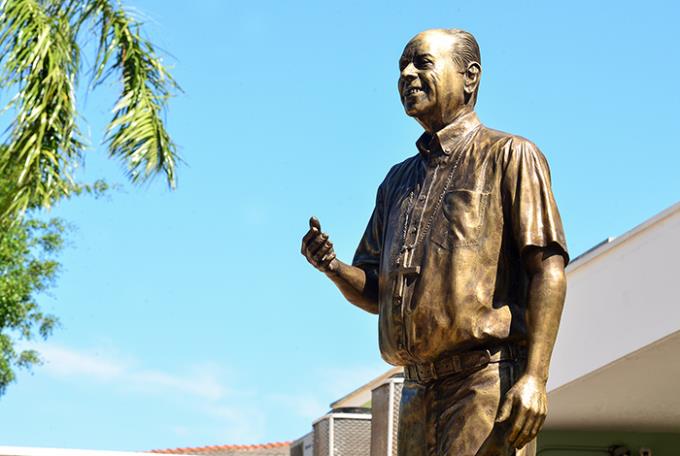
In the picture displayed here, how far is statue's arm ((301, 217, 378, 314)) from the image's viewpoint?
16.4 ft

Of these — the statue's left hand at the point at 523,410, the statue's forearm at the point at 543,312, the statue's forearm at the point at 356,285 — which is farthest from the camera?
the statue's forearm at the point at 356,285

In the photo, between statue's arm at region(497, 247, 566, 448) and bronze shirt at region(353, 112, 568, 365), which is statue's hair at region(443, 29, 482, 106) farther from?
statue's arm at region(497, 247, 566, 448)

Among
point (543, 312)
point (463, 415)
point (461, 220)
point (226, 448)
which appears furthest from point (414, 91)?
point (226, 448)

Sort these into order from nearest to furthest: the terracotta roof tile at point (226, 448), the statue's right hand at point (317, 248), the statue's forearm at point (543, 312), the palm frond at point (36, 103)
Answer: the statue's forearm at point (543, 312), the statue's right hand at point (317, 248), the palm frond at point (36, 103), the terracotta roof tile at point (226, 448)

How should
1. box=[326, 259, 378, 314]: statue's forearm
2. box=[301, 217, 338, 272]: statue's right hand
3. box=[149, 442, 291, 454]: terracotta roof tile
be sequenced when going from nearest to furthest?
box=[301, 217, 338, 272]: statue's right hand
box=[326, 259, 378, 314]: statue's forearm
box=[149, 442, 291, 454]: terracotta roof tile

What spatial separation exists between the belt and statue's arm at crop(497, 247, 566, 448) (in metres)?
0.11

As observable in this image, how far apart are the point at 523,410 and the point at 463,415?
28 centimetres

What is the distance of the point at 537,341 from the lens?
4543 millimetres

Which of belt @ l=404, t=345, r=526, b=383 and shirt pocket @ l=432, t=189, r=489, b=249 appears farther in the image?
shirt pocket @ l=432, t=189, r=489, b=249

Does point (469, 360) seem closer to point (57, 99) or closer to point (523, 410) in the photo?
point (523, 410)

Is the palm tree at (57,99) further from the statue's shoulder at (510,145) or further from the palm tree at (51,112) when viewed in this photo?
the statue's shoulder at (510,145)

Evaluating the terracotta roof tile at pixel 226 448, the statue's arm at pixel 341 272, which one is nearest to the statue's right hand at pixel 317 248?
the statue's arm at pixel 341 272

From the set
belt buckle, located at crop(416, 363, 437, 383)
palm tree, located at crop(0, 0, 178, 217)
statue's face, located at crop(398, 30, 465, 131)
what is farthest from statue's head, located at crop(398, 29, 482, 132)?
palm tree, located at crop(0, 0, 178, 217)

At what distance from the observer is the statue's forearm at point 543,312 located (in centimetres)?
452
